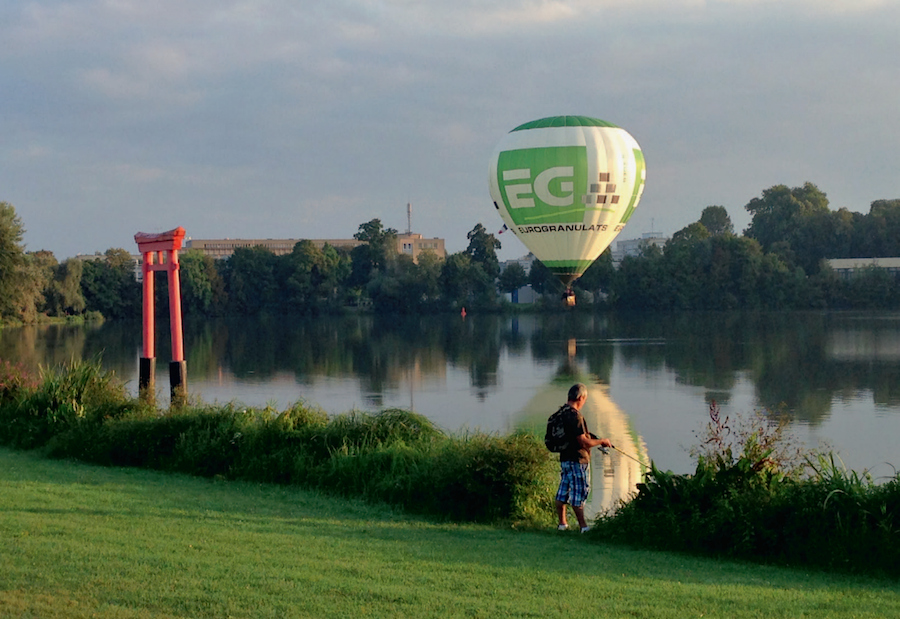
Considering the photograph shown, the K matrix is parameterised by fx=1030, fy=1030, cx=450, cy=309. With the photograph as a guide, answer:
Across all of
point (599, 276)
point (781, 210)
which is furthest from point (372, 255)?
point (781, 210)

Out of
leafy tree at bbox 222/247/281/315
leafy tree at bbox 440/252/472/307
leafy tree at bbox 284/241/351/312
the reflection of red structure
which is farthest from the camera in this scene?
leafy tree at bbox 222/247/281/315

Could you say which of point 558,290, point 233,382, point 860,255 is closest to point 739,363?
point 233,382

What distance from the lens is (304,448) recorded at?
10273mm

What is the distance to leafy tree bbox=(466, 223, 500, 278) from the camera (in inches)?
3679

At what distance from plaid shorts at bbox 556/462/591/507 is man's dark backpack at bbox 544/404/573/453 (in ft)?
0.62

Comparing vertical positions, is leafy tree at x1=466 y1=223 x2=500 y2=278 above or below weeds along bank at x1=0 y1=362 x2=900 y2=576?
above


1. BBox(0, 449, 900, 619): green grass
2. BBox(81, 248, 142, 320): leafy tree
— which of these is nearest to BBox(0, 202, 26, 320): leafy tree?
BBox(81, 248, 142, 320): leafy tree

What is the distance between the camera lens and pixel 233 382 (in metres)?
28.2

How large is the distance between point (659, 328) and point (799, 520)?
162 feet

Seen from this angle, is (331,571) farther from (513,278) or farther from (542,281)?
(513,278)

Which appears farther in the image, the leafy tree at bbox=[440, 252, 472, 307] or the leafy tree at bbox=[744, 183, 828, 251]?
the leafy tree at bbox=[744, 183, 828, 251]

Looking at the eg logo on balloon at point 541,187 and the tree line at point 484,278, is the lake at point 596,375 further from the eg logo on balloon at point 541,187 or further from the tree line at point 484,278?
the tree line at point 484,278

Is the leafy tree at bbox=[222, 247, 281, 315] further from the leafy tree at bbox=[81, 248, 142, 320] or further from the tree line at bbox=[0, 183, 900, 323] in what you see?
the leafy tree at bbox=[81, 248, 142, 320]

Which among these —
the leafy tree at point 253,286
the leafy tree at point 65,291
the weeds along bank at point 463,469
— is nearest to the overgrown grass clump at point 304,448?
the weeds along bank at point 463,469
